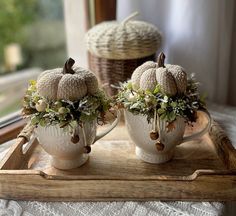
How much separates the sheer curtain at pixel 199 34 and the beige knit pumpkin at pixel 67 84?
1.37 ft

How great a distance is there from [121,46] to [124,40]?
2 cm

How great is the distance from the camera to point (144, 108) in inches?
24.6

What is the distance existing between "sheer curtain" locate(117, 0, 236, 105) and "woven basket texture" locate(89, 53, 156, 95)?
0.11 meters

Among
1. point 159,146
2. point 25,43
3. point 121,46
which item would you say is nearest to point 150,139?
point 159,146

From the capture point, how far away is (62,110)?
590 millimetres

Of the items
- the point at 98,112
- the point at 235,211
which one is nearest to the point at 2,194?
the point at 98,112

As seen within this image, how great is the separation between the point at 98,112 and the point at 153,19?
462 mm

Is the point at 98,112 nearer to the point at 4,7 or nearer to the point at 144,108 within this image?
the point at 144,108

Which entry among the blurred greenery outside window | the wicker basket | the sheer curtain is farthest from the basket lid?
the blurred greenery outside window

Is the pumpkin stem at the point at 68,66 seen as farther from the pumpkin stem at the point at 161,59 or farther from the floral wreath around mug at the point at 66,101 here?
the pumpkin stem at the point at 161,59

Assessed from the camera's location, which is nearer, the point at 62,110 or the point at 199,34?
the point at 62,110

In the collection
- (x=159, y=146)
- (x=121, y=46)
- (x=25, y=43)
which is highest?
(x=121, y=46)

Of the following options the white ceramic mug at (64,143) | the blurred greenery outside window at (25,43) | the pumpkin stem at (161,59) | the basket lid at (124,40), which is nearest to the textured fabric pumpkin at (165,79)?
the pumpkin stem at (161,59)

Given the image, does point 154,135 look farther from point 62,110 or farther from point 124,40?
point 124,40
